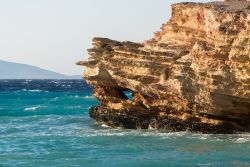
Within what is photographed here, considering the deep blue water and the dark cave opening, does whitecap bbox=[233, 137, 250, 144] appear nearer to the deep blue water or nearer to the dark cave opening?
the deep blue water

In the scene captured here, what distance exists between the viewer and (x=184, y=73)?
78.7ft

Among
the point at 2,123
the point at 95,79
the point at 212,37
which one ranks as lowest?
the point at 2,123

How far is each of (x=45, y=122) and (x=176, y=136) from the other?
13.3 m

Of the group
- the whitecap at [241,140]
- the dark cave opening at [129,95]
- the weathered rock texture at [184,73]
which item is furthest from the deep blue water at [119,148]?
the dark cave opening at [129,95]

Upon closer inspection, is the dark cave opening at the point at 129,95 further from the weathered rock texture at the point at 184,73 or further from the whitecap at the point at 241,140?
the whitecap at the point at 241,140

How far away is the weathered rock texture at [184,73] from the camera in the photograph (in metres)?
22.8

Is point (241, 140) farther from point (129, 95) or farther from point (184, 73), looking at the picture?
point (129, 95)

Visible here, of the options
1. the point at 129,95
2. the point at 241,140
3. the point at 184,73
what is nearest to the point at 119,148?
the point at 184,73

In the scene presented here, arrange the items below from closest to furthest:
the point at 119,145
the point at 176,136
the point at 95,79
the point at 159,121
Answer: the point at 119,145, the point at 176,136, the point at 159,121, the point at 95,79

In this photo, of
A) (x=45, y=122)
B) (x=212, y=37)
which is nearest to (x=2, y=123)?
(x=45, y=122)

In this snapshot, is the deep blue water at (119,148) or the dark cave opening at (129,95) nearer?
the deep blue water at (119,148)

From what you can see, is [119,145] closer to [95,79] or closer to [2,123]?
[95,79]

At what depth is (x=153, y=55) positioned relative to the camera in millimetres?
26078

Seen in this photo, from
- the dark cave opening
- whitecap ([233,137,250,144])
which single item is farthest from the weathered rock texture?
the dark cave opening
